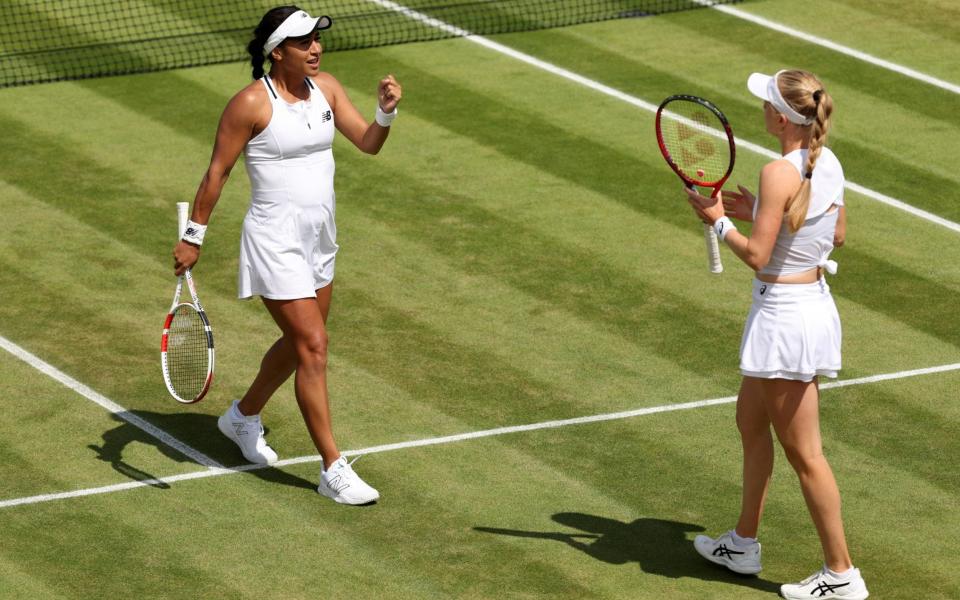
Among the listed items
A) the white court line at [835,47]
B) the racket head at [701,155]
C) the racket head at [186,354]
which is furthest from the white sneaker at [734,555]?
the white court line at [835,47]

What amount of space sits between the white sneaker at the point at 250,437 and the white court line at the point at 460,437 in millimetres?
57

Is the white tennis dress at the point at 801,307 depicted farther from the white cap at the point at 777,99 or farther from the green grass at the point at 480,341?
the green grass at the point at 480,341

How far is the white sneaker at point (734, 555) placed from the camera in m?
8.92

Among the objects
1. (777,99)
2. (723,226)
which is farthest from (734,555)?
(777,99)

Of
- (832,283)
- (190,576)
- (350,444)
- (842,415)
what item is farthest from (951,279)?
(190,576)

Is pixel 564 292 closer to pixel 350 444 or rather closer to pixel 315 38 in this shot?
pixel 350 444

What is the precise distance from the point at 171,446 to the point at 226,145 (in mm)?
1985

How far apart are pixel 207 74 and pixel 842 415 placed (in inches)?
363

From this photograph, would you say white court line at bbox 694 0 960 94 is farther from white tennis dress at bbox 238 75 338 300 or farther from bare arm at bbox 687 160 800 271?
bare arm at bbox 687 160 800 271

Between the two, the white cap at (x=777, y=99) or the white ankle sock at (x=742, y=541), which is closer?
the white cap at (x=777, y=99)

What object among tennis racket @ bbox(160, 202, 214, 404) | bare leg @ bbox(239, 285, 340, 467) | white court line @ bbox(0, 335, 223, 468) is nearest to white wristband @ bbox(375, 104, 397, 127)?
bare leg @ bbox(239, 285, 340, 467)

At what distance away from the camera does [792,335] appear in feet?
27.6

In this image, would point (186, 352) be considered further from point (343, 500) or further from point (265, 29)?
point (265, 29)

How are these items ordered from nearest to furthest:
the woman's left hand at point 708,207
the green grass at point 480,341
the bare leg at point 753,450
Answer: the woman's left hand at point 708,207
the bare leg at point 753,450
the green grass at point 480,341
